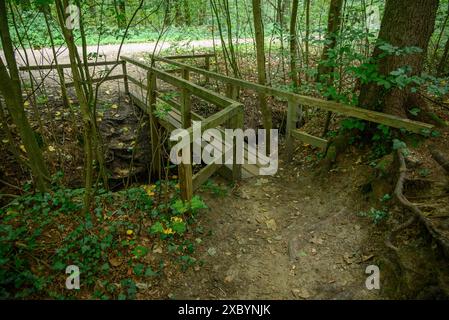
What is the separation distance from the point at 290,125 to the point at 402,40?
7.28 feet

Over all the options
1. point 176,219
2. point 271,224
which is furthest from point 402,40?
point 176,219

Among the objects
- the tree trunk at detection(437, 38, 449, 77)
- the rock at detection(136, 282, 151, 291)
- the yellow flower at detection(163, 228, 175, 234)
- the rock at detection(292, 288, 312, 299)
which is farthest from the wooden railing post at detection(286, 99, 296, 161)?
the tree trunk at detection(437, 38, 449, 77)

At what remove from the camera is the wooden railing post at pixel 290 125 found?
560 centimetres

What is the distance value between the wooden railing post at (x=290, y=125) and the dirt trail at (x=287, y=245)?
2.95ft

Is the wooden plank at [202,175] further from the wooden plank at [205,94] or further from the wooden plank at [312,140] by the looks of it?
the wooden plank at [312,140]

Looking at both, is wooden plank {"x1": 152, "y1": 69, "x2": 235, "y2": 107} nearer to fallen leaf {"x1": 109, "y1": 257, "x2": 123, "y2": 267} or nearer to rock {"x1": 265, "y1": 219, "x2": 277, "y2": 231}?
rock {"x1": 265, "y1": 219, "x2": 277, "y2": 231}

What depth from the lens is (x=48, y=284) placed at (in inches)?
124

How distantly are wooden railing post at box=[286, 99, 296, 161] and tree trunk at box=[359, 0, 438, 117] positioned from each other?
4.25ft

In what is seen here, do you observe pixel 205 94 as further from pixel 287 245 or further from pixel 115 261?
pixel 115 261

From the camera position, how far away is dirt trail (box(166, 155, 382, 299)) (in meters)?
3.36

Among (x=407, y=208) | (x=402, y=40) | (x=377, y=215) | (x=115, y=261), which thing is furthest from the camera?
(x=402, y=40)

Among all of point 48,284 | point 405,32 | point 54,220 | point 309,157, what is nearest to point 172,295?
point 48,284

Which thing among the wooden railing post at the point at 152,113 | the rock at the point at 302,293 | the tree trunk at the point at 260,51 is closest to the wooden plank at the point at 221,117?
the wooden railing post at the point at 152,113

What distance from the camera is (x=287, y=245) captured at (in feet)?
13.1
